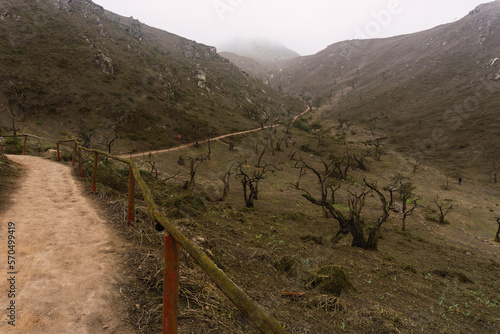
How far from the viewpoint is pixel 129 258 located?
12.4 ft

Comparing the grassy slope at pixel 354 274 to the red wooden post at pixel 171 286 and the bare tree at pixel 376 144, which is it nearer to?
the red wooden post at pixel 171 286

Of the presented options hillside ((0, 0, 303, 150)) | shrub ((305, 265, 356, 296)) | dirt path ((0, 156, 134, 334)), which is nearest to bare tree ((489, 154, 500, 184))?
shrub ((305, 265, 356, 296))

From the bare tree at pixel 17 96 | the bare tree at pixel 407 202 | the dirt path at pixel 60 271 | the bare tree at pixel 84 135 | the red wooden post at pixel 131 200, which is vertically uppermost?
the bare tree at pixel 17 96

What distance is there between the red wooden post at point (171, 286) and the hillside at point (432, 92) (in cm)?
5123

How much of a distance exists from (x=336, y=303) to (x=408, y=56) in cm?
14044

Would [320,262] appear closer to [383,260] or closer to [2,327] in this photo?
[383,260]

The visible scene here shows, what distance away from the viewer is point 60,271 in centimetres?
323

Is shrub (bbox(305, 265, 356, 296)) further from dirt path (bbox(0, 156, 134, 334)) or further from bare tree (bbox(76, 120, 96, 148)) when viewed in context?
bare tree (bbox(76, 120, 96, 148))

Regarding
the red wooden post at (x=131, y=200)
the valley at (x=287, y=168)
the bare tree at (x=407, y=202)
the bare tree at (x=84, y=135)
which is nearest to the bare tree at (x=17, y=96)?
Result: the valley at (x=287, y=168)

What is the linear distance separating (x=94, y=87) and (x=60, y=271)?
51881 millimetres

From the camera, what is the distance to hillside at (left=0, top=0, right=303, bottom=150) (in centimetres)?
3556

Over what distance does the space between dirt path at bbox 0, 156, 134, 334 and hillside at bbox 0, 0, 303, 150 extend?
2746cm

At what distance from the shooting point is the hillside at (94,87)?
3556 centimetres

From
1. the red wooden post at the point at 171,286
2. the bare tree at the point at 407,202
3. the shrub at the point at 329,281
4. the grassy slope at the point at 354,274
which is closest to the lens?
the red wooden post at the point at 171,286
